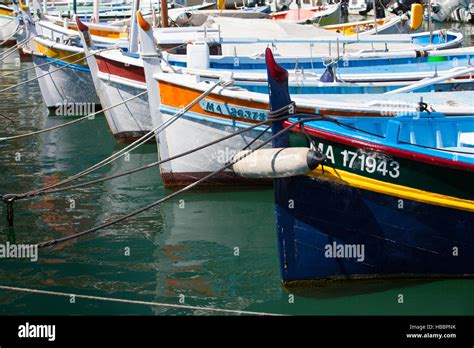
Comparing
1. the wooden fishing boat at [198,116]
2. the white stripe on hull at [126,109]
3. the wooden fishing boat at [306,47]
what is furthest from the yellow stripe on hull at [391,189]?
the white stripe on hull at [126,109]

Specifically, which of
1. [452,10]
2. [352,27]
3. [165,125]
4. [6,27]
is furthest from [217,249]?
[452,10]

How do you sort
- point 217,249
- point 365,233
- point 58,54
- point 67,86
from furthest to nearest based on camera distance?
point 67,86
point 58,54
point 217,249
point 365,233

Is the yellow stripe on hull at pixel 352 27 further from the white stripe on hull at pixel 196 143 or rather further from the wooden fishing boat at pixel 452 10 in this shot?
the wooden fishing boat at pixel 452 10

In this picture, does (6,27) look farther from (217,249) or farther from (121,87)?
(217,249)

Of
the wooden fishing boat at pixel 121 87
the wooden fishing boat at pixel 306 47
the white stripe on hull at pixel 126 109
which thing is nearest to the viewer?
the wooden fishing boat at pixel 306 47

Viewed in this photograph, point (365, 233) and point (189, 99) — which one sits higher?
point (189, 99)

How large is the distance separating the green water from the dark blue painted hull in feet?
0.69

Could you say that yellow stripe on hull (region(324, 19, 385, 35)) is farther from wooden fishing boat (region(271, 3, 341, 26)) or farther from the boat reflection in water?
the boat reflection in water

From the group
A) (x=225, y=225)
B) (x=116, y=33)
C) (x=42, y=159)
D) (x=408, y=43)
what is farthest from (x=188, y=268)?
(x=116, y=33)

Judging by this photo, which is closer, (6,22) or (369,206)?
(369,206)

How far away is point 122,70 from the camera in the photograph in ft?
55.4

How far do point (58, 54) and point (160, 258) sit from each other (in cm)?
1078

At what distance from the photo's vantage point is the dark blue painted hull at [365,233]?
9.50 meters

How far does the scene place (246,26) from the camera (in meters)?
20.3
